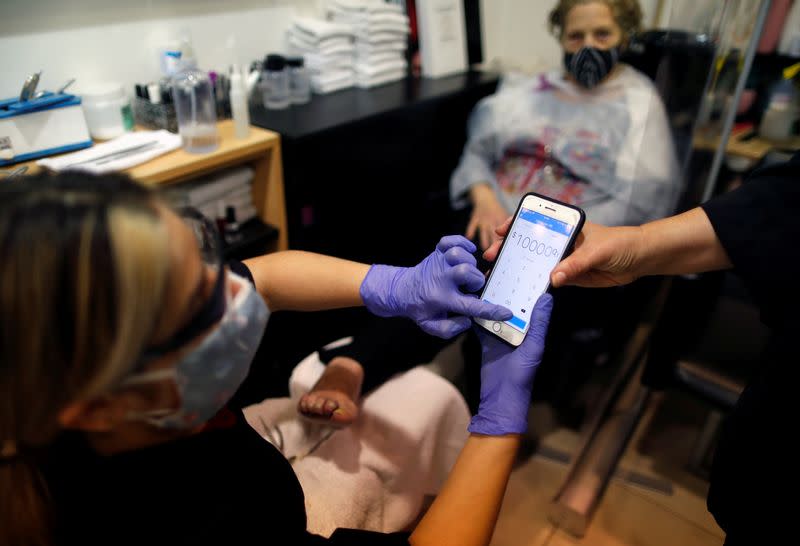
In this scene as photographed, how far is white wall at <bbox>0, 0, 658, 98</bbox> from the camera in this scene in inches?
48.9

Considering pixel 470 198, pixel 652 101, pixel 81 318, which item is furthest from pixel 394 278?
pixel 652 101

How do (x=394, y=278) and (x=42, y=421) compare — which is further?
(x=394, y=278)

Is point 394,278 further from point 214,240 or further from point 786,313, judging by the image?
point 786,313

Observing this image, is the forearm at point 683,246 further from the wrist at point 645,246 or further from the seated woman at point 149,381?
the seated woman at point 149,381

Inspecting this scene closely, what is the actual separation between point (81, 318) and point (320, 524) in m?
0.52

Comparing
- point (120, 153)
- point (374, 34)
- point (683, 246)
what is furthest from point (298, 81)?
point (683, 246)

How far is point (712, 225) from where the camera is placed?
0.89 m

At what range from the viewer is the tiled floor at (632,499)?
135 cm

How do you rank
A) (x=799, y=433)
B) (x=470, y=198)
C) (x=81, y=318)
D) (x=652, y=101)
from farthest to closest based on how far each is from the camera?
(x=470, y=198) < (x=652, y=101) < (x=799, y=433) < (x=81, y=318)

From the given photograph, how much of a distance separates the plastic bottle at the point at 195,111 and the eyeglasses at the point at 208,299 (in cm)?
68

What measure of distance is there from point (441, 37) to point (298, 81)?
2.07 feet

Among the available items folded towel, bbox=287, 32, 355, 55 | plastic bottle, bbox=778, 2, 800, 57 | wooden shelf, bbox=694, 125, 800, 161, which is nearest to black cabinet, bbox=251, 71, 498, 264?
folded towel, bbox=287, 32, 355, 55

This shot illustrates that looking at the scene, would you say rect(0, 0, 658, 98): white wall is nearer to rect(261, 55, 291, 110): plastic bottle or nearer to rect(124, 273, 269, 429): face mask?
rect(261, 55, 291, 110): plastic bottle

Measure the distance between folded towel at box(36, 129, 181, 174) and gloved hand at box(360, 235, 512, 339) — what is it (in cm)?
67
